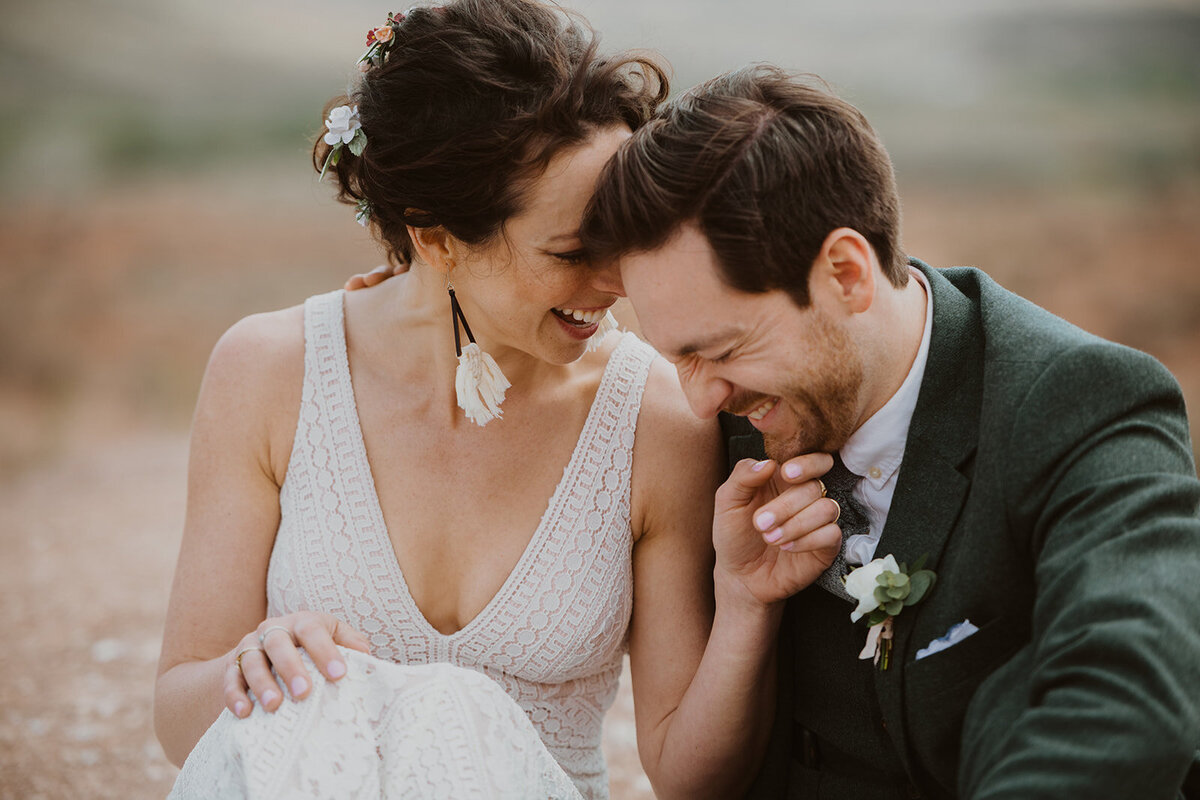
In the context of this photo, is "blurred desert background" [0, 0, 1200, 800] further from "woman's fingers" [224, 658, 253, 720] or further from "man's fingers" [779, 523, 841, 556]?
"man's fingers" [779, 523, 841, 556]

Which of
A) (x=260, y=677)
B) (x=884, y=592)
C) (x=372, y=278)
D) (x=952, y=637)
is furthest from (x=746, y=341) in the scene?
(x=372, y=278)

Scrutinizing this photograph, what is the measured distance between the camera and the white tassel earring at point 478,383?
260 cm

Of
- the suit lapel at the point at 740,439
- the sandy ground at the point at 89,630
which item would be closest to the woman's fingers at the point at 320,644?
the suit lapel at the point at 740,439

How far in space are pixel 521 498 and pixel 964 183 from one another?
911 cm

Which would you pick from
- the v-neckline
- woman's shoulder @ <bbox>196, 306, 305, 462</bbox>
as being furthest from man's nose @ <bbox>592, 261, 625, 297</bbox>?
woman's shoulder @ <bbox>196, 306, 305, 462</bbox>

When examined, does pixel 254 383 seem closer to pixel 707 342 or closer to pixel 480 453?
pixel 480 453

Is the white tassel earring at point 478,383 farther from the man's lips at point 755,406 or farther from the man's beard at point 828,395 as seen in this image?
the man's beard at point 828,395

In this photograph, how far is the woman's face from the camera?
2342 mm

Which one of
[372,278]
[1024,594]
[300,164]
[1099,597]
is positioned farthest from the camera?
[300,164]

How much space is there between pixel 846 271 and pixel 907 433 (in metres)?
0.34

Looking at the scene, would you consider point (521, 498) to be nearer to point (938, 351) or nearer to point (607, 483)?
point (607, 483)

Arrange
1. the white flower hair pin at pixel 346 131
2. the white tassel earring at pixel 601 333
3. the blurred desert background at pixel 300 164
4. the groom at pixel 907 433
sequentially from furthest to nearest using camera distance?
the blurred desert background at pixel 300 164
the white tassel earring at pixel 601 333
the white flower hair pin at pixel 346 131
the groom at pixel 907 433

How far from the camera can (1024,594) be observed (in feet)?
6.57

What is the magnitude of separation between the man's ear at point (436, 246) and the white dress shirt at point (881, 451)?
98 centimetres
